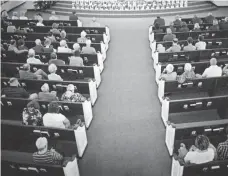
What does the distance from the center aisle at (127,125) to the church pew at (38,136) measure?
0.33 m

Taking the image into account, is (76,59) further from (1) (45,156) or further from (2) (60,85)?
(1) (45,156)

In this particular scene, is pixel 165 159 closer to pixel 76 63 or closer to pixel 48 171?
pixel 48 171

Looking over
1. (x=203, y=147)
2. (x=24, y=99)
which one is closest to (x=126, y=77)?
(x=24, y=99)

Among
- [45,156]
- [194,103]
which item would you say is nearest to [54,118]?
[45,156]

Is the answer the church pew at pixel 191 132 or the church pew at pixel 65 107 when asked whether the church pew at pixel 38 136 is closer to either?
the church pew at pixel 65 107

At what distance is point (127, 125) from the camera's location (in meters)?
5.45

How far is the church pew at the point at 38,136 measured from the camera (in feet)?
14.5

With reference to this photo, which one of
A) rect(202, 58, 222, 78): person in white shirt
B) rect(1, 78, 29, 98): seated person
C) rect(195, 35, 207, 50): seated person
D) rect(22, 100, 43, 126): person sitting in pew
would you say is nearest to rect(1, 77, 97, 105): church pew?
rect(1, 78, 29, 98): seated person

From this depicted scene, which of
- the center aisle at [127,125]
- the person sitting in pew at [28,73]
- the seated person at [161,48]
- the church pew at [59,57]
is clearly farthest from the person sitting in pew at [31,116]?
the seated person at [161,48]

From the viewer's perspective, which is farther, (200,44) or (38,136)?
(200,44)

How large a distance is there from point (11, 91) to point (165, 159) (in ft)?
11.7

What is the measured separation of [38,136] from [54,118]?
0.59m

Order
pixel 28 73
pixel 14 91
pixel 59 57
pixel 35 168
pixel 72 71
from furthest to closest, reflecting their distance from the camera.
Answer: pixel 59 57 → pixel 72 71 → pixel 28 73 → pixel 14 91 → pixel 35 168

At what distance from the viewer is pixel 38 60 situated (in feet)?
22.0
